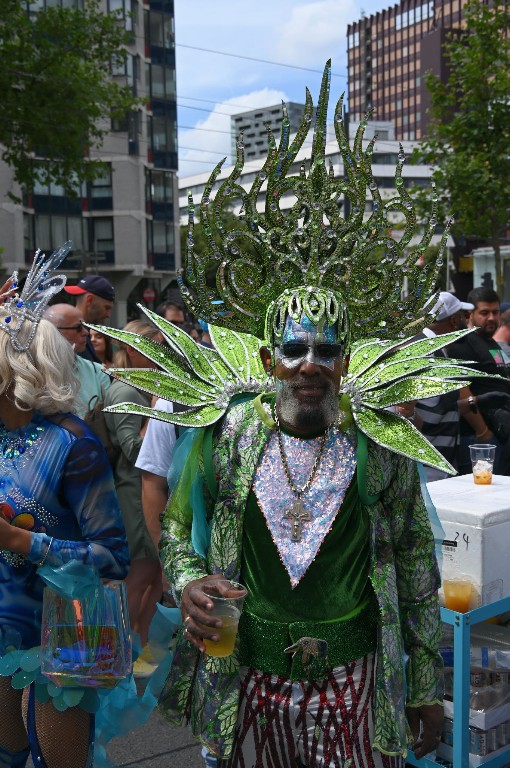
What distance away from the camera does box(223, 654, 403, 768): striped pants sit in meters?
2.06

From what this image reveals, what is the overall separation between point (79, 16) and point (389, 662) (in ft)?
55.0

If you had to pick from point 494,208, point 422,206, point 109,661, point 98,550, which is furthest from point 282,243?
point 494,208

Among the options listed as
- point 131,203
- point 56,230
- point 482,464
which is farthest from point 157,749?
point 131,203

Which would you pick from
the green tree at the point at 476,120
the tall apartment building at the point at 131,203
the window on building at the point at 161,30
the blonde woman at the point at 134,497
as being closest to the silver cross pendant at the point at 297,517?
the blonde woman at the point at 134,497

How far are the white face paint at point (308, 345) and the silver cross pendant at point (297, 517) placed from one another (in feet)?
1.16

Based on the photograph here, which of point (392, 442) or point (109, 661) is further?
point (109, 661)

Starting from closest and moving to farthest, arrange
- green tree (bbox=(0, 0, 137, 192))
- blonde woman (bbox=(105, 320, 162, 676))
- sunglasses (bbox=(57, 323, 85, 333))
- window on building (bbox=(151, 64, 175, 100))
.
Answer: blonde woman (bbox=(105, 320, 162, 676))
sunglasses (bbox=(57, 323, 85, 333))
green tree (bbox=(0, 0, 137, 192))
window on building (bbox=(151, 64, 175, 100))

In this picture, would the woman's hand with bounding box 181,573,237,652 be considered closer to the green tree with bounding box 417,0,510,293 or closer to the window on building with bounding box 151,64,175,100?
the green tree with bounding box 417,0,510,293

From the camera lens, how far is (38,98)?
1641 cm

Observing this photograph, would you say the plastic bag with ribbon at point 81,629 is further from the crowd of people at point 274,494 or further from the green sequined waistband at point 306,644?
the green sequined waistband at point 306,644

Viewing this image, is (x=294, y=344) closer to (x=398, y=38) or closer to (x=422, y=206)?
(x=422, y=206)

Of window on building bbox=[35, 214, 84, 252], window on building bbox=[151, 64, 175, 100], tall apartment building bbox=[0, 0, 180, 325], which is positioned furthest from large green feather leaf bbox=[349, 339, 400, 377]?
window on building bbox=[151, 64, 175, 100]

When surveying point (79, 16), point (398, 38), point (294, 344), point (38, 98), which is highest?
point (398, 38)

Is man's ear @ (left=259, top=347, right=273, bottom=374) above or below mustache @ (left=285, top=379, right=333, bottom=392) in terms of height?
above
